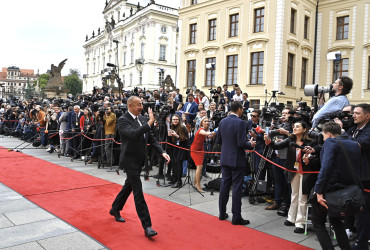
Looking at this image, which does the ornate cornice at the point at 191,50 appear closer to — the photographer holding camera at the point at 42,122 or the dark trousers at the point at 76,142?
the photographer holding camera at the point at 42,122

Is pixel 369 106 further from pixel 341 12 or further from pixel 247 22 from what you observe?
pixel 341 12

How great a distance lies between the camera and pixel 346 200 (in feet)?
11.7

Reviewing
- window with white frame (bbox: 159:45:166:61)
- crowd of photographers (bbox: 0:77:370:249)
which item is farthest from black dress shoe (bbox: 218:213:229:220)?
window with white frame (bbox: 159:45:166:61)

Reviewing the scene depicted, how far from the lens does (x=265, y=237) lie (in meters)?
4.82

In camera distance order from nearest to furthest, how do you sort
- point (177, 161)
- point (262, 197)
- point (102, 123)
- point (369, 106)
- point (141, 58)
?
point (369, 106), point (262, 197), point (177, 161), point (102, 123), point (141, 58)

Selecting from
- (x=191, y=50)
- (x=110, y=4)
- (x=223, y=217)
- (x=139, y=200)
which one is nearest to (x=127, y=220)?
(x=139, y=200)

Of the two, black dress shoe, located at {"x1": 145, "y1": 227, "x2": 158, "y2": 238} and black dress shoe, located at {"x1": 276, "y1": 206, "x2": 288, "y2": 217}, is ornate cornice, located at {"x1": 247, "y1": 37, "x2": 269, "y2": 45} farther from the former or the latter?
black dress shoe, located at {"x1": 145, "y1": 227, "x2": 158, "y2": 238}

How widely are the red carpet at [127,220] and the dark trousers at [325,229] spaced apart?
69cm

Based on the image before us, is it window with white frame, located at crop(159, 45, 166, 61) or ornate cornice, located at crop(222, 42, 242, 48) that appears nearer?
ornate cornice, located at crop(222, 42, 242, 48)

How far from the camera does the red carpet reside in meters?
4.50

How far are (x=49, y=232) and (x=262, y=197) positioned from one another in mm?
4401

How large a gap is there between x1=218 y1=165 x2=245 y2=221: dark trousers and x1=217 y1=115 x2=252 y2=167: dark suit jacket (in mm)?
141

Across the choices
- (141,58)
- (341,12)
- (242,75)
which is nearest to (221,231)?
(242,75)

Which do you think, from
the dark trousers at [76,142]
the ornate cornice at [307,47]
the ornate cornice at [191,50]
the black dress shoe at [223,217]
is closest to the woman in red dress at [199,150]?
the black dress shoe at [223,217]
